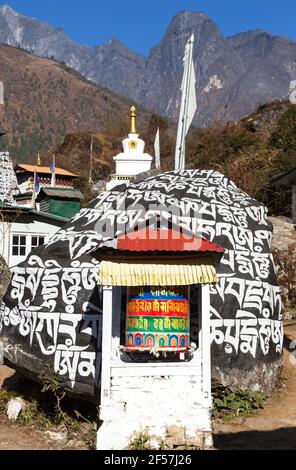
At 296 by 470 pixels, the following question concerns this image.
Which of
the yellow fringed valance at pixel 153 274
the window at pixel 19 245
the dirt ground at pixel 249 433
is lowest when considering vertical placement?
the dirt ground at pixel 249 433

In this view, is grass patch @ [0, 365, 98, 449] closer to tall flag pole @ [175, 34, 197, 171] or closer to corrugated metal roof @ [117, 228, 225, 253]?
corrugated metal roof @ [117, 228, 225, 253]

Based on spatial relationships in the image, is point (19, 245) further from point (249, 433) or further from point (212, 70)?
point (212, 70)

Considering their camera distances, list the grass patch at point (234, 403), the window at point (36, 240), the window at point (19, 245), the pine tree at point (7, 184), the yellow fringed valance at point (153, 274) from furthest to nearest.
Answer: the pine tree at point (7, 184) < the window at point (36, 240) < the window at point (19, 245) < the grass patch at point (234, 403) < the yellow fringed valance at point (153, 274)

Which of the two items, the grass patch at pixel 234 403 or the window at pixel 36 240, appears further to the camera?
the window at pixel 36 240

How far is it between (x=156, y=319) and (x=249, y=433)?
6.86ft

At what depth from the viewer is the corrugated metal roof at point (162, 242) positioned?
7.39m

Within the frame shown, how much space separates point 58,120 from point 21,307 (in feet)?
384

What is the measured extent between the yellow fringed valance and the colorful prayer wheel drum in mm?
265

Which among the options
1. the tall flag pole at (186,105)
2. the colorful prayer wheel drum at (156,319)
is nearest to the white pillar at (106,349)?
the colorful prayer wheel drum at (156,319)

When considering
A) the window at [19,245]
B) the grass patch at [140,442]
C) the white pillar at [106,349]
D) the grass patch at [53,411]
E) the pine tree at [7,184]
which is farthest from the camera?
the pine tree at [7,184]

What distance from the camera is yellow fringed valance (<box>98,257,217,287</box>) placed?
24.4ft

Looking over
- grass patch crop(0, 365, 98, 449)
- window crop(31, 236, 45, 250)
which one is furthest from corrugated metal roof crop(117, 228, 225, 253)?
window crop(31, 236, 45, 250)

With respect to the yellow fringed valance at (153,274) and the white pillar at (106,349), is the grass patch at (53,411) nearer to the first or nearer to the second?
the white pillar at (106,349)
